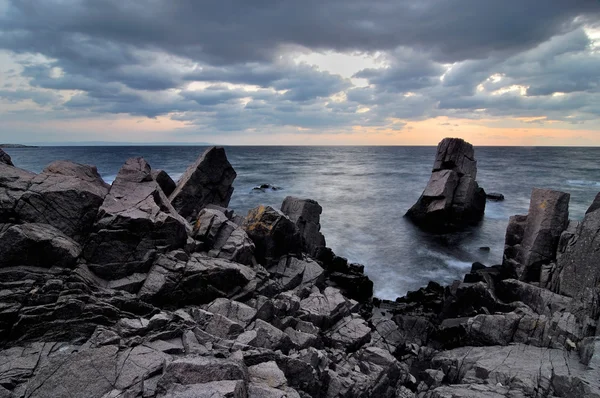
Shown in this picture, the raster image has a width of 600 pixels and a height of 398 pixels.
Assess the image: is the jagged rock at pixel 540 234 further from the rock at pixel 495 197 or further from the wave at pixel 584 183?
the wave at pixel 584 183

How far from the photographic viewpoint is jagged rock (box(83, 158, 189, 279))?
1494 centimetres

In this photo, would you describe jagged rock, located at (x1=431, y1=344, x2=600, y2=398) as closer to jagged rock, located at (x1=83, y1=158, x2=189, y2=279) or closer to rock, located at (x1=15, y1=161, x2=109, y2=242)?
jagged rock, located at (x1=83, y1=158, x2=189, y2=279)

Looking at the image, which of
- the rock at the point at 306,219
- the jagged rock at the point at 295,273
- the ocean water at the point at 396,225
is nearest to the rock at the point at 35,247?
the jagged rock at the point at 295,273

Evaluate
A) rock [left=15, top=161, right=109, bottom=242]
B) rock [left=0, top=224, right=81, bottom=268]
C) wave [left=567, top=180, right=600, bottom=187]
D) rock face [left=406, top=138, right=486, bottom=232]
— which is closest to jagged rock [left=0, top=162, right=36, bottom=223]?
rock [left=15, top=161, right=109, bottom=242]

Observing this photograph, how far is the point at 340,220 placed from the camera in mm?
49969

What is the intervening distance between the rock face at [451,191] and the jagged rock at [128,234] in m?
37.2

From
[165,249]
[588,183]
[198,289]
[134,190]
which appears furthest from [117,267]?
[588,183]

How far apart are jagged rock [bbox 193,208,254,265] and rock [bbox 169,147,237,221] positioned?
23.3 feet

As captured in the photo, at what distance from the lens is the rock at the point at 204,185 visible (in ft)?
88.9

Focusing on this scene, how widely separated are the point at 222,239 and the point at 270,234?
3612 mm

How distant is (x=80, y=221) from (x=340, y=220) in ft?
125

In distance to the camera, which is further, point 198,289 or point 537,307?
point 537,307

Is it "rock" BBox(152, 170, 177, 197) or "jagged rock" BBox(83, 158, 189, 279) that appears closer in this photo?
"jagged rock" BBox(83, 158, 189, 279)

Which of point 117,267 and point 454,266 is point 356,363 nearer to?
point 117,267
